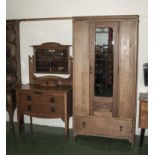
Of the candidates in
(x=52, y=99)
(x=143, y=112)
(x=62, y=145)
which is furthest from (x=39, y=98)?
(x=143, y=112)

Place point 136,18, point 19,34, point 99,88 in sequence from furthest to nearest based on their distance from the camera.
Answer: point 19,34 < point 99,88 < point 136,18

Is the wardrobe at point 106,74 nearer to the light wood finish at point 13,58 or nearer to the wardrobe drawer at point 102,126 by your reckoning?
Result: the wardrobe drawer at point 102,126

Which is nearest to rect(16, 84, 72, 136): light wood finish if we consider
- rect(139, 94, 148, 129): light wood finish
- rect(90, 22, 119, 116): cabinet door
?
rect(90, 22, 119, 116): cabinet door

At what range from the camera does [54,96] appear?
11.1 ft

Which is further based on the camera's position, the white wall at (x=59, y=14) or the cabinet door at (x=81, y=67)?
the white wall at (x=59, y=14)

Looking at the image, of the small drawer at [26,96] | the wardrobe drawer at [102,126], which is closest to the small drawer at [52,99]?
the small drawer at [26,96]

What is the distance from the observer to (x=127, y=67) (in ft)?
10.0

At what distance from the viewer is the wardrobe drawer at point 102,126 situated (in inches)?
125

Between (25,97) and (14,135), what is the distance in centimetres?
62

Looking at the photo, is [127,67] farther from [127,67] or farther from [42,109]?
[42,109]

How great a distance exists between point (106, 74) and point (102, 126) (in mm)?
743
